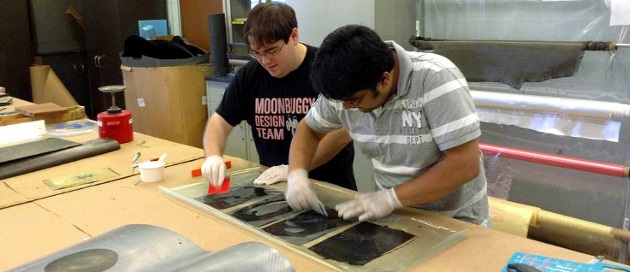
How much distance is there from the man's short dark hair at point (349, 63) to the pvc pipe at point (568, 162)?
3.88 feet

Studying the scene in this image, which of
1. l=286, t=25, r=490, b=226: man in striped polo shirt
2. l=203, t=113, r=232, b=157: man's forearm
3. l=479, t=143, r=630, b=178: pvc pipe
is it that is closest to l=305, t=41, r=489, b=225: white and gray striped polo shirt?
l=286, t=25, r=490, b=226: man in striped polo shirt

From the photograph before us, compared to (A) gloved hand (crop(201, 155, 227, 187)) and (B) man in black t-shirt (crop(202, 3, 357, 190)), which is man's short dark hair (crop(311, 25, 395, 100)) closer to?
(B) man in black t-shirt (crop(202, 3, 357, 190))

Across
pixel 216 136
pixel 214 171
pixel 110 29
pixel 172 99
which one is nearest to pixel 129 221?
pixel 214 171

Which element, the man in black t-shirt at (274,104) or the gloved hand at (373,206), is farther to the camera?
the man in black t-shirt at (274,104)

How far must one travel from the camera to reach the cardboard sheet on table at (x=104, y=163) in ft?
5.51

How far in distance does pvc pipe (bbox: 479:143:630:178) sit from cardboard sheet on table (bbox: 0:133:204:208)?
4.07 ft

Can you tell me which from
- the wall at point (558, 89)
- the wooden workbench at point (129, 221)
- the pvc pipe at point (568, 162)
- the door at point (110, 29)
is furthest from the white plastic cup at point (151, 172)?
the door at point (110, 29)

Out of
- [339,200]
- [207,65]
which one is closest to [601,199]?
[339,200]

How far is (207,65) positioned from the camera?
3939 millimetres

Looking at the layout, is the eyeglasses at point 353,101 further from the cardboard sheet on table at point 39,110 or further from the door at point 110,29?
the door at point 110,29

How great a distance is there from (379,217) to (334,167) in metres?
0.55

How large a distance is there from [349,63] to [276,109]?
74cm

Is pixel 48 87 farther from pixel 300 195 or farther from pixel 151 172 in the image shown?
pixel 300 195

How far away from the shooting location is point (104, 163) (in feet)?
6.43
